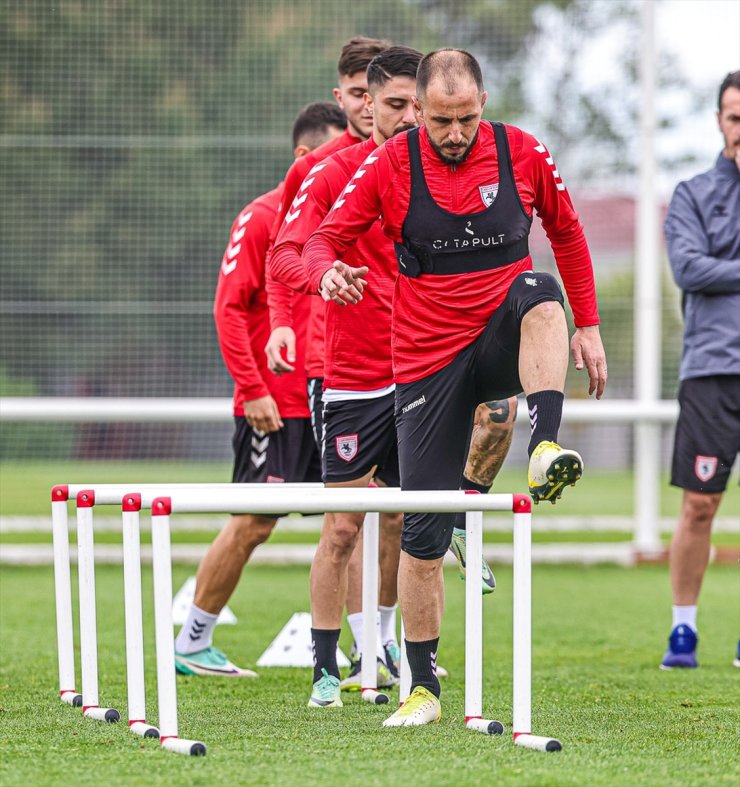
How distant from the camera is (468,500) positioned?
3.58m

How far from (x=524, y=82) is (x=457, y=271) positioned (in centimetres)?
678

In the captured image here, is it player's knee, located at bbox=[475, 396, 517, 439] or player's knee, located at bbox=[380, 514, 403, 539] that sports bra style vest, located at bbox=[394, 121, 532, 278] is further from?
player's knee, located at bbox=[380, 514, 403, 539]

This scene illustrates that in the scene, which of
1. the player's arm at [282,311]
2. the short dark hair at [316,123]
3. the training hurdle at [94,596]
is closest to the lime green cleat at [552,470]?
the training hurdle at [94,596]

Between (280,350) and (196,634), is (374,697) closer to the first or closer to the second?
(196,634)

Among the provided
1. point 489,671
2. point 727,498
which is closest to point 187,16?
point 489,671

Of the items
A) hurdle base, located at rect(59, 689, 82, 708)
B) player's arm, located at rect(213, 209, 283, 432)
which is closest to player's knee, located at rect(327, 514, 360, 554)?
player's arm, located at rect(213, 209, 283, 432)

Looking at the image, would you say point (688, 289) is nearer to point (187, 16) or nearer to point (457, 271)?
point (457, 271)

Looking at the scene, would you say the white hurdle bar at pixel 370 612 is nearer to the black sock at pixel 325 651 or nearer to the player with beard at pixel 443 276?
the black sock at pixel 325 651

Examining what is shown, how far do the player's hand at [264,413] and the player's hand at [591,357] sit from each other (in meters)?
1.85

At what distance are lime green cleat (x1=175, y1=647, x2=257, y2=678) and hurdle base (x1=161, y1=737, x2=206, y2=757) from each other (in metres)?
2.03

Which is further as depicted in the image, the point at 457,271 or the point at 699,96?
the point at 699,96

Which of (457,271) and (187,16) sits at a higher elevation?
(187,16)

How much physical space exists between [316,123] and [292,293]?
1.09m

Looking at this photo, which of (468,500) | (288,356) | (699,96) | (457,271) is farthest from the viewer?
(699,96)
